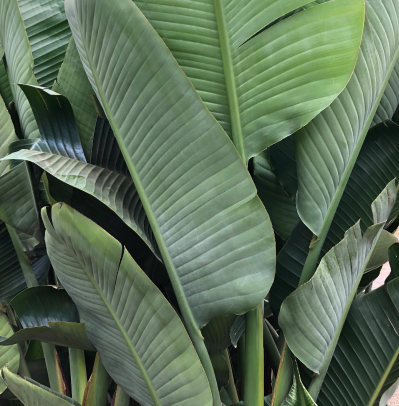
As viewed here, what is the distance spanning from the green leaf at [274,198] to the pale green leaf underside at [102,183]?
219mm

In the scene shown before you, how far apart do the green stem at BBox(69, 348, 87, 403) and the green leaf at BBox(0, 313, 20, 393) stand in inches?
2.9

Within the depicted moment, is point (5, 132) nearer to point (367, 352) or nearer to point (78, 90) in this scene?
point (78, 90)

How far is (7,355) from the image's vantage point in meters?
0.58

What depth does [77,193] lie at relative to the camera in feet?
1.89

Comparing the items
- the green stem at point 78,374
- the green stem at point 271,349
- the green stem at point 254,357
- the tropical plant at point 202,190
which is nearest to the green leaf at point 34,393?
the tropical plant at point 202,190

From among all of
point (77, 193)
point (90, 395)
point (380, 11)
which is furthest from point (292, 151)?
point (90, 395)

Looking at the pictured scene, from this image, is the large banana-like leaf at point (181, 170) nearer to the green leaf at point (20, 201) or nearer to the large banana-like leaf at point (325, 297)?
the large banana-like leaf at point (325, 297)

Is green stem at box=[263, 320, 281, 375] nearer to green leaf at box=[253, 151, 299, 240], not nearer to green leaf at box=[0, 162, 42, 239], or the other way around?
green leaf at box=[253, 151, 299, 240]

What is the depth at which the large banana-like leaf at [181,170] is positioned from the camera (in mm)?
416

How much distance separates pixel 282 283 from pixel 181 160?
0.29m

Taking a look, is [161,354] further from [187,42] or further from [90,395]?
[187,42]

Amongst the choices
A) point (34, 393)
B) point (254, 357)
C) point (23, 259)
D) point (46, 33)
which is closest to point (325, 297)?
point (254, 357)

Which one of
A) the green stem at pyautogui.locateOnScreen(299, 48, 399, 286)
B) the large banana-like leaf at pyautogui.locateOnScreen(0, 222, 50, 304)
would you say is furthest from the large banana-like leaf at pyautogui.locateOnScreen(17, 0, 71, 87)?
the green stem at pyautogui.locateOnScreen(299, 48, 399, 286)

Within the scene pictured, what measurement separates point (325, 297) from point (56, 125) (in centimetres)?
40
